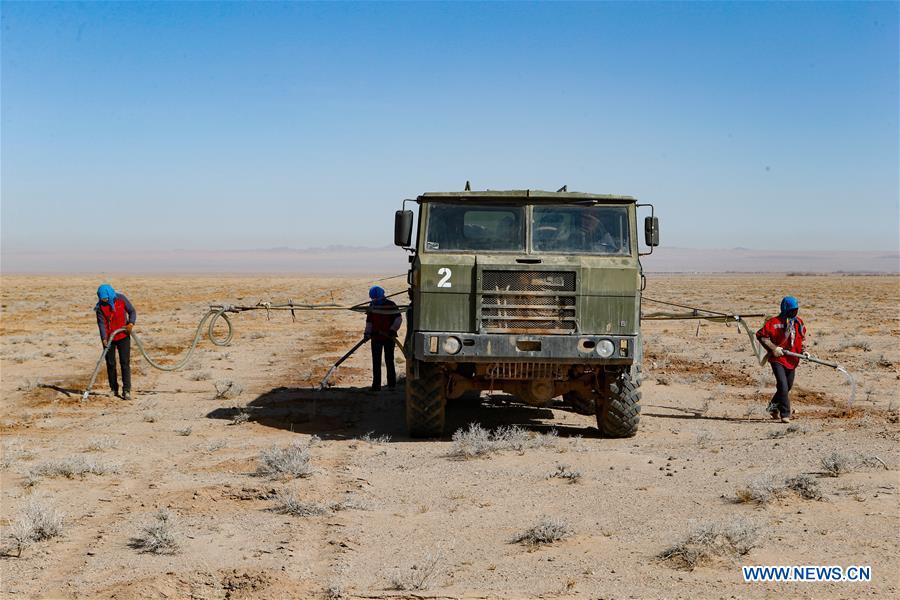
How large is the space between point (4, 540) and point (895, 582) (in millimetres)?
6558

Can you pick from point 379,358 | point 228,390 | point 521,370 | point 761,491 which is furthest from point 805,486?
point 228,390

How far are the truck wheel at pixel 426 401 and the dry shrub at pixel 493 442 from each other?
1.23ft

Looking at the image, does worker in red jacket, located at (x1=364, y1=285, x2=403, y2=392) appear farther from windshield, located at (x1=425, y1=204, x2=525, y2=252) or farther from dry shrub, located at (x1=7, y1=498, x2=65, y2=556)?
dry shrub, located at (x1=7, y1=498, x2=65, y2=556)

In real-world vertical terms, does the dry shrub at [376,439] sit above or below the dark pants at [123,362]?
below

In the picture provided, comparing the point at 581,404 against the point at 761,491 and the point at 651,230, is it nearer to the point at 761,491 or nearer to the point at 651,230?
the point at 651,230

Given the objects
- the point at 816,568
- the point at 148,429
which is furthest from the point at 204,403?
the point at 816,568

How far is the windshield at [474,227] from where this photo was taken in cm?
1057

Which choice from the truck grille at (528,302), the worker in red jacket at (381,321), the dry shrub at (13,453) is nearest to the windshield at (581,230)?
the truck grille at (528,302)

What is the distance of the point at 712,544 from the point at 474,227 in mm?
5200

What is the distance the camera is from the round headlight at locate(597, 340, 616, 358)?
10.2 meters

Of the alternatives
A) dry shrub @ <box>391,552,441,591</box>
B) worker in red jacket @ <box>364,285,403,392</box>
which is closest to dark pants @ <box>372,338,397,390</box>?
worker in red jacket @ <box>364,285,403,392</box>

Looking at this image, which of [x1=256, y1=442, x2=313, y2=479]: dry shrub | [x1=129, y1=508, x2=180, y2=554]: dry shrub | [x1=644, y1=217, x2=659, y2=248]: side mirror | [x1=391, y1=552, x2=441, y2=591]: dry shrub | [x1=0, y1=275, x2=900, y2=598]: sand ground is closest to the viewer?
[x1=391, y1=552, x2=441, y2=591]: dry shrub

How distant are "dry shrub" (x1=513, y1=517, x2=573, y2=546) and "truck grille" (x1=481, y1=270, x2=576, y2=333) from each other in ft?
11.6

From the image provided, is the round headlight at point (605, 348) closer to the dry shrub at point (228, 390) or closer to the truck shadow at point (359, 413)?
the truck shadow at point (359, 413)
